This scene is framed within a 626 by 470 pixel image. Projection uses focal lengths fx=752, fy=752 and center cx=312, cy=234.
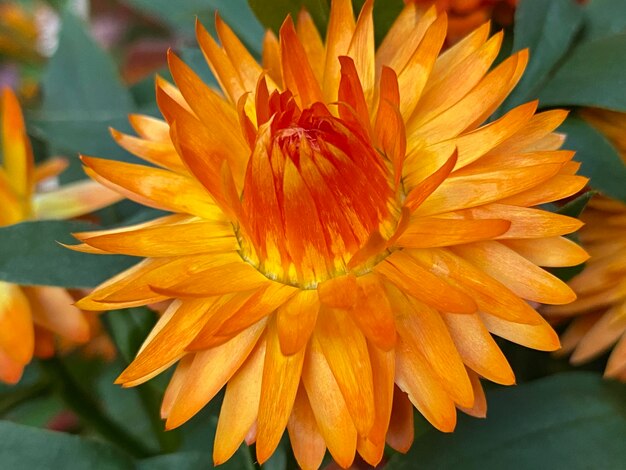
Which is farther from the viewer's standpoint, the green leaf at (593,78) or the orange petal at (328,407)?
the green leaf at (593,78)

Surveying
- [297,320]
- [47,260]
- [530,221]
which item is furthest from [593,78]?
[47,260]

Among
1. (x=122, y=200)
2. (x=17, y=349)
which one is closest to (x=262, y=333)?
(x=17, y=349)

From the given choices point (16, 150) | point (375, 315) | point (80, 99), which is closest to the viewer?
point (375, 315)

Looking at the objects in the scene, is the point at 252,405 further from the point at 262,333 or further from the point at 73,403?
the point at 73,403

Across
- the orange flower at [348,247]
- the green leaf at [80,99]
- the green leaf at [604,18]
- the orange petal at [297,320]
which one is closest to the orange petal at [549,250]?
the orange flower at [348,247]

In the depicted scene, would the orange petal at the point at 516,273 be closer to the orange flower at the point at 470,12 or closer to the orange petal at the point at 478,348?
the orange petal at the point at 478,348

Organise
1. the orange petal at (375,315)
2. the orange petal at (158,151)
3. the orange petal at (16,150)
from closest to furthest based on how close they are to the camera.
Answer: the orange petal at (375,315) → the orange petal at (158,151) → the orange petal at (16,150)

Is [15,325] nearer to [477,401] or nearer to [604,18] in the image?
[477,401]
